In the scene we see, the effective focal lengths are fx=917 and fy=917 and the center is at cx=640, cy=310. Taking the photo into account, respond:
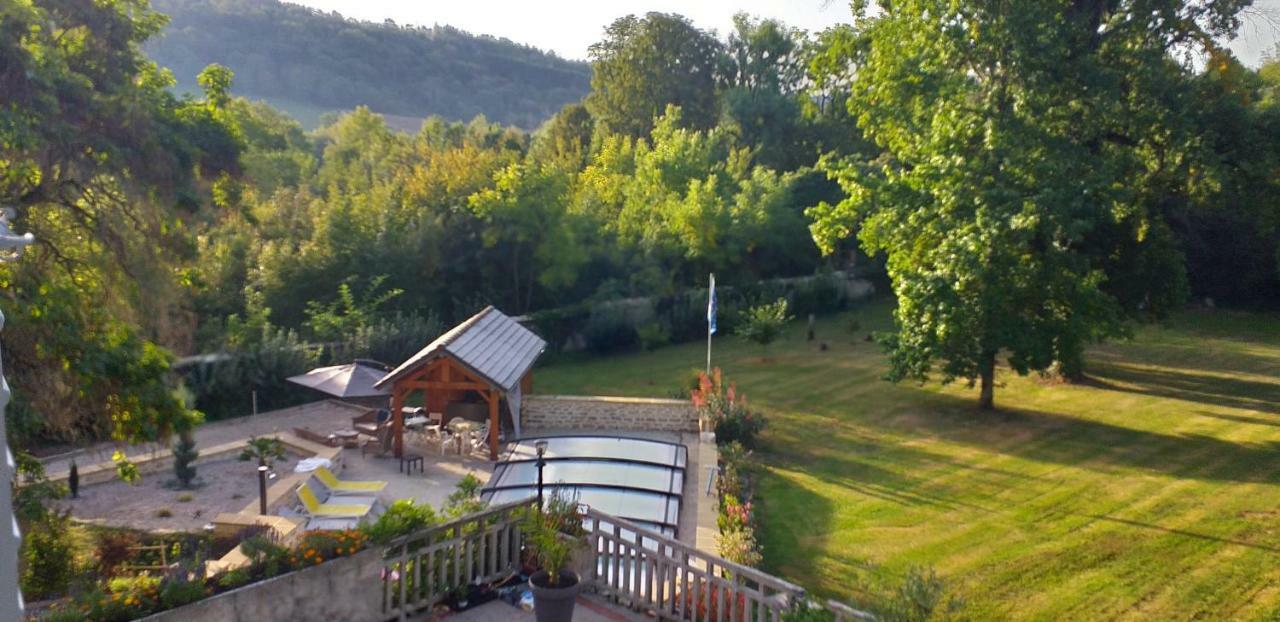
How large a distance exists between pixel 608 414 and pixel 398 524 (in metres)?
11.2

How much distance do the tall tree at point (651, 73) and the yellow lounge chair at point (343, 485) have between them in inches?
1435

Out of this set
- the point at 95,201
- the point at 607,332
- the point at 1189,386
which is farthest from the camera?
the point at 607,332

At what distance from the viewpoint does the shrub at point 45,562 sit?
9734 millimetres

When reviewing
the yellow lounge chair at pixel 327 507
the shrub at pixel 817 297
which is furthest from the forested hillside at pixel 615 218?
the yellow lounge chair at pixel 327 507

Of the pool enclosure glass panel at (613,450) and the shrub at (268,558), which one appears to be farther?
the pool enclosure glass panel at (613,450)

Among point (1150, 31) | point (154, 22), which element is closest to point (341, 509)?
point (154, 22)

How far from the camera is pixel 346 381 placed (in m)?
17.3

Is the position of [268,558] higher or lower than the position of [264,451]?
higher

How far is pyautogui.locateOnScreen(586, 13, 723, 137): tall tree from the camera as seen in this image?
4978cm

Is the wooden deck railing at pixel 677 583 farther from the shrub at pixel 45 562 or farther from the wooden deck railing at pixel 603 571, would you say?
the shrub at pixel 45 562

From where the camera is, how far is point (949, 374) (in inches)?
731

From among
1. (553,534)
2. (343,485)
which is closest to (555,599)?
(553,534)

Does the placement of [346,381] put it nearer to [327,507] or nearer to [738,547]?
[327,507]

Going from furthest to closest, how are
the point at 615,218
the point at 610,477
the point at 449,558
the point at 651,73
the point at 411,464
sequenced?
the point at 651,73
the point at 615,218
the point at 411,464
the point at 610,477
the point at 449,558
